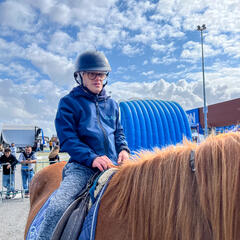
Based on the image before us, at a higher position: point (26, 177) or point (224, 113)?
point (224, 113)

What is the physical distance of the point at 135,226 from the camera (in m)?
1.14

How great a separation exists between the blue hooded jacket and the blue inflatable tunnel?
117 inches

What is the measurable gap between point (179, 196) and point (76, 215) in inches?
26.6

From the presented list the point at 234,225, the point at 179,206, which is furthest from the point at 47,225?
the point at 234,225

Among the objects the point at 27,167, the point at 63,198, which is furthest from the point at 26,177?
the point at 63,198

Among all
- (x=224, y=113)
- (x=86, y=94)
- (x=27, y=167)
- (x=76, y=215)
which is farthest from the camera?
(x=224, y=113)

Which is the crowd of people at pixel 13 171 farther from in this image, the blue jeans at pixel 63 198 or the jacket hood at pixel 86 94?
the blue jeans at pixel 63 198

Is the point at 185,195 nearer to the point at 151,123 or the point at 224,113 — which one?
the point at 151,123

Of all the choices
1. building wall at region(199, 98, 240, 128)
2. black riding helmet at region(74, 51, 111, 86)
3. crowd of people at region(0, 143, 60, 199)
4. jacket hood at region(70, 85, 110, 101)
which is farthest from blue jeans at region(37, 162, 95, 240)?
building wall at region(199, 98, 240, 128)

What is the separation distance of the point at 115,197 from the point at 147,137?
3964mm

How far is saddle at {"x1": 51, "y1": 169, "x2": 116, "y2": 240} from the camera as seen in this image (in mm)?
1345

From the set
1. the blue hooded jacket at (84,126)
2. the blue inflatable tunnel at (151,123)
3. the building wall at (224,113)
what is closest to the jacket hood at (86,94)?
the blue hooded jacket at (84,126)

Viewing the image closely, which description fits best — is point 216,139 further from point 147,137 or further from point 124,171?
point 147,137

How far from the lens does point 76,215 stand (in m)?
1.40
